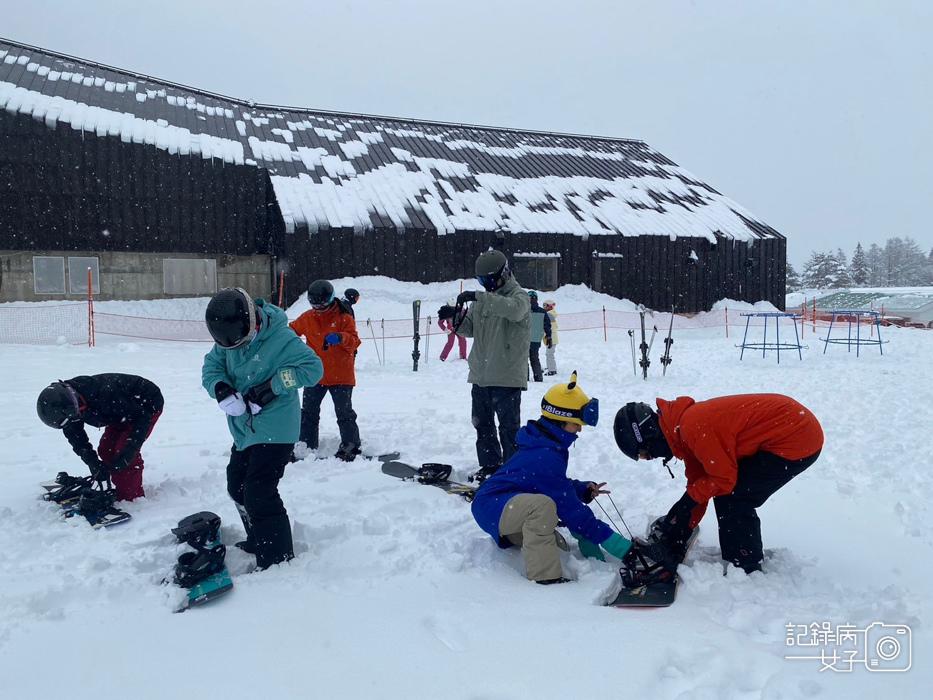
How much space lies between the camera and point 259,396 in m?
3.46

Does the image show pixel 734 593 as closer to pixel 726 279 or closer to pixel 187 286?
pixel 187 286

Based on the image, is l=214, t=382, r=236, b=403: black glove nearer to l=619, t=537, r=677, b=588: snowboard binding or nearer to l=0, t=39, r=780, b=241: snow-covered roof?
l=619, t=537, r=677, b=588: snowboard binding

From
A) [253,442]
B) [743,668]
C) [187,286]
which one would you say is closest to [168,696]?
[253,442]

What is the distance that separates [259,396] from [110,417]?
5.95 feet

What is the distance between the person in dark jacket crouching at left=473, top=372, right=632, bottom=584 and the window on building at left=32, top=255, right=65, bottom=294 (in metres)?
16.9

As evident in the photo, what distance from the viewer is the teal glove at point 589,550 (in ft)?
11.9

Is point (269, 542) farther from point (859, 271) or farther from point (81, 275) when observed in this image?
point (859, 271)

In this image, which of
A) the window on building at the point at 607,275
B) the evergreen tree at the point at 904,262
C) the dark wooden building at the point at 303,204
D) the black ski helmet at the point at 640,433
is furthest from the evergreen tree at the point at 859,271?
the black ski helmet at the point at 640,433

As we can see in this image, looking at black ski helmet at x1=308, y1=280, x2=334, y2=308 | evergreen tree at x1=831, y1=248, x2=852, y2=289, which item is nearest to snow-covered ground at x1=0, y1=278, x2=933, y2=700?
black ski helmet at x1=308, y1=280, x2=334, y2=308

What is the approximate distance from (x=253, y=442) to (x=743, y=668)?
2.68 meters

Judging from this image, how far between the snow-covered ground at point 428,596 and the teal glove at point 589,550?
0.21 ft

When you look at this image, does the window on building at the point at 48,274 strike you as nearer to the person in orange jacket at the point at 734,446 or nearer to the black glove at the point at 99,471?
the black glove at the point at 99,471

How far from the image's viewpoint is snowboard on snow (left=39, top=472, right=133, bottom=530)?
409 cm

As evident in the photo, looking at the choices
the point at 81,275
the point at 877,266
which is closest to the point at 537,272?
the point at 81,275
